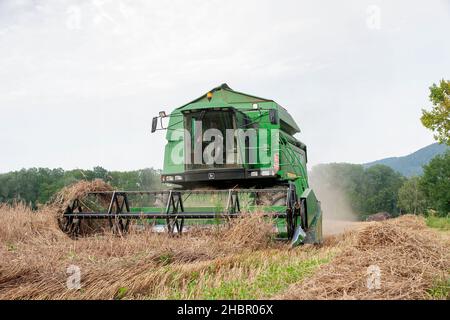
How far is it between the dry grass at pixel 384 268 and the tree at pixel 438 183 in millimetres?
24375

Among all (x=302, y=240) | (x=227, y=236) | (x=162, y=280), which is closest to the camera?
(x=162, y=280)

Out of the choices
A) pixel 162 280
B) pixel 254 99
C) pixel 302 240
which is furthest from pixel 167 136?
pixel 162 280

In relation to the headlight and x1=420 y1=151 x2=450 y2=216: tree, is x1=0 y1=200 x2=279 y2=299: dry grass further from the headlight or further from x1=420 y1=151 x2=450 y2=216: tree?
x1=420 y1=151 x2=450 y2=216: tree

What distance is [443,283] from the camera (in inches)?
139

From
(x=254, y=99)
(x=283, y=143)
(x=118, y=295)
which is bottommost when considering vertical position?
(x=118, y=295)

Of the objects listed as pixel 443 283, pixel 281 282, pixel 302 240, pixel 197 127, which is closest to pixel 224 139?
pixel 197 127

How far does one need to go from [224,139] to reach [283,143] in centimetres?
132

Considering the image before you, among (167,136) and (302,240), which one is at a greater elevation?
Result: (167,136)

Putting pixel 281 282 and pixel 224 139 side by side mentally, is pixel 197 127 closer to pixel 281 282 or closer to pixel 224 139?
pixel 224 139

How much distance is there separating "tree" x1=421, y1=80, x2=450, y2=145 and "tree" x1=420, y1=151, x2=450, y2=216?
34.2 feet

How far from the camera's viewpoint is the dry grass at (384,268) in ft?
11.1
